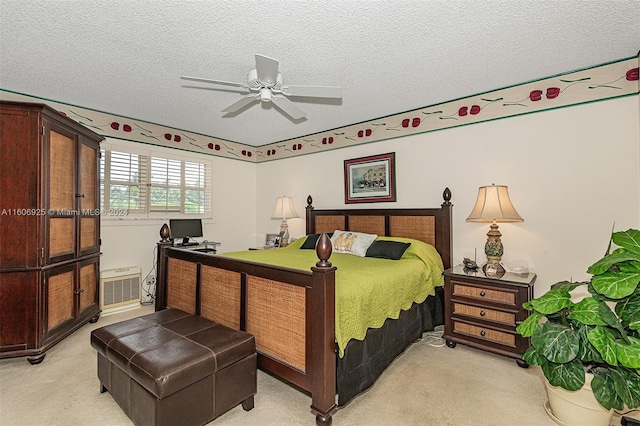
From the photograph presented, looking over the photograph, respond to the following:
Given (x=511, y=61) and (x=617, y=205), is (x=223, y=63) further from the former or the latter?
(x=617, y=205)

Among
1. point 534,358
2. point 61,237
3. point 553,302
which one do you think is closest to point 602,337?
point 553,302

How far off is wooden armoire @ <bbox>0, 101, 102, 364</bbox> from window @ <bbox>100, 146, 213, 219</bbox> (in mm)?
1046

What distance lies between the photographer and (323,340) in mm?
1771

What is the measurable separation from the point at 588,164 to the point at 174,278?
4.06 m

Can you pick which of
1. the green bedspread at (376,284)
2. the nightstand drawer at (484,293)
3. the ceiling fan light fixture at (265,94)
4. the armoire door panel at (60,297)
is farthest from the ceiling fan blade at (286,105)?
the armoire door panel at (60,297)

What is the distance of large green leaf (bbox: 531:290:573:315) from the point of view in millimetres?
1717

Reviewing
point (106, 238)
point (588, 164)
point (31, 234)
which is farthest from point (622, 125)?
point (106, 238)

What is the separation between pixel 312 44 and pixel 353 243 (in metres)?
2.18

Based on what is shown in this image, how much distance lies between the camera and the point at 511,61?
101 inches

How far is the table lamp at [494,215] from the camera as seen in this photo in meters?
2.77

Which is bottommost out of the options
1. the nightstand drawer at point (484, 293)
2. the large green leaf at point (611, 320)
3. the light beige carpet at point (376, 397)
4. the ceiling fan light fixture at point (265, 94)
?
the light beige carpet at point (376, 397)

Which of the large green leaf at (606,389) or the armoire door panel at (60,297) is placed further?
the armoire door panel at (60,297)

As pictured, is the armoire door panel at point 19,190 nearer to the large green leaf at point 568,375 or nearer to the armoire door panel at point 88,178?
the armoire door panel at point 88,178

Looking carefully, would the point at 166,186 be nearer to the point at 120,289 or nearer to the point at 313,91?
the point at 120,289
